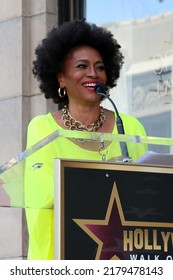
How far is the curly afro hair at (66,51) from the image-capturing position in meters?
4.91

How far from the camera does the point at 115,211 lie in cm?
357

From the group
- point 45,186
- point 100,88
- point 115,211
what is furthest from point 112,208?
point 100,88

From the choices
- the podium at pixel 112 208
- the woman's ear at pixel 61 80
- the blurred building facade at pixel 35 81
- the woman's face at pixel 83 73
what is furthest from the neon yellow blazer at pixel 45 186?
the blurred building facade at pixel 35 81

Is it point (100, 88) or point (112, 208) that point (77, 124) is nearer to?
point (100, 88)

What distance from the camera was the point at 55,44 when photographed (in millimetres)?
4945

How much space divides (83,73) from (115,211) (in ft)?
4.29

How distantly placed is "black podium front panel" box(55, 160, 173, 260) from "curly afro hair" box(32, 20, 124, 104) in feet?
4.62

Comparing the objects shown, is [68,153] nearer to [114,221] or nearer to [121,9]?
[114,221]

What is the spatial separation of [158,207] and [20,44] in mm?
5779

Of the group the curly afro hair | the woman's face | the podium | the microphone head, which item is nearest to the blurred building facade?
the curly afro hair

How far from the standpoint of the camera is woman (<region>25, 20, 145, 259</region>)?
13.2ft

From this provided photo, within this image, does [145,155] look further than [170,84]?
No

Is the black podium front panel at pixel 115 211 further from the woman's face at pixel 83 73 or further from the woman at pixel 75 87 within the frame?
the woman's face at pixel 83 73
